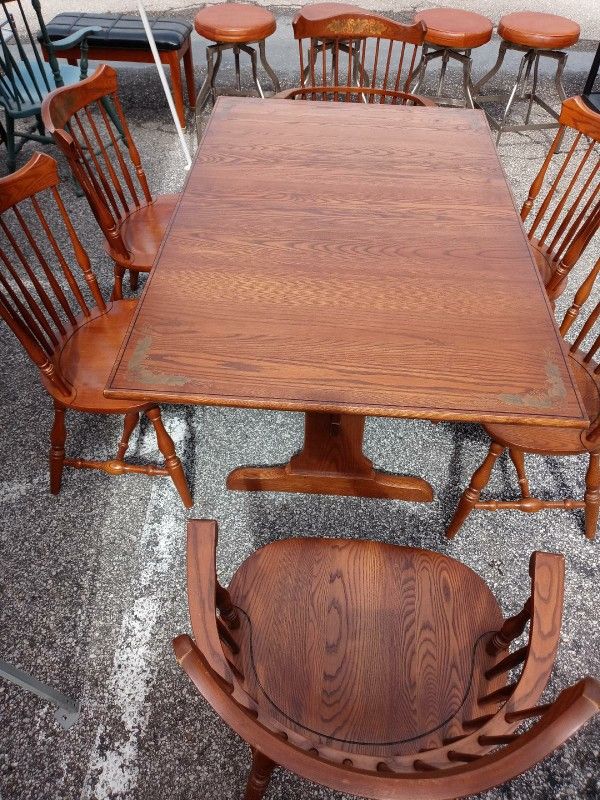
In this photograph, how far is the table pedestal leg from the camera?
5.60 ft

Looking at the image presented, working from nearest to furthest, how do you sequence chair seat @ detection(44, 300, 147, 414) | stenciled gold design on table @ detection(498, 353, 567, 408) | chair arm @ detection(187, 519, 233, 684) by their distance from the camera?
chair arm @ detection(187, 519, 233, 684), stenciled gold design on table @ detection(498, 353, 567, 408), chair seat @ detection(44, 300, 147, 414)

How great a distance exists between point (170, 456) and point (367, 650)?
32.1 inches

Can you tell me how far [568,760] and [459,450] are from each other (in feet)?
3.03

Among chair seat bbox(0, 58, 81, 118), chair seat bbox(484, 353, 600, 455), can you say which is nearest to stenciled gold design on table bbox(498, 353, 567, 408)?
chair seat bbox(484, 353, 600, 455)

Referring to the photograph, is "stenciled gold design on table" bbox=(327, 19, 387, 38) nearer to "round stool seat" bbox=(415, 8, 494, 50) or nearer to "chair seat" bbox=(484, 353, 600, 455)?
"round stool seat" bbox=(415, 8, 494, 50)

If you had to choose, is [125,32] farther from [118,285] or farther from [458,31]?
[118,285]

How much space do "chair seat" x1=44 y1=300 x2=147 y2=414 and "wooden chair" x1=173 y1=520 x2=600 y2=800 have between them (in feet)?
2.15

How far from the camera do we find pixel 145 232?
1988 millimetres

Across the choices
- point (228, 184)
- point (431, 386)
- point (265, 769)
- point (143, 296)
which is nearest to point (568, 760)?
point (265, 769)

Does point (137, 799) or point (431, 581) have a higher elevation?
point (431, 581)

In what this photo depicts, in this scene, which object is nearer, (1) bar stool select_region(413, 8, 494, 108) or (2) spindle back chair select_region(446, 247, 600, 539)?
(2) spindle back chair select_region(446, 247, 600, 539)

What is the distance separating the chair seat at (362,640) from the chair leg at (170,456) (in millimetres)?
545

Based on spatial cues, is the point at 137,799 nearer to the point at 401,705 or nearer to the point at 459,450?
the point at 401,705

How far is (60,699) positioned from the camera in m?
1.29
